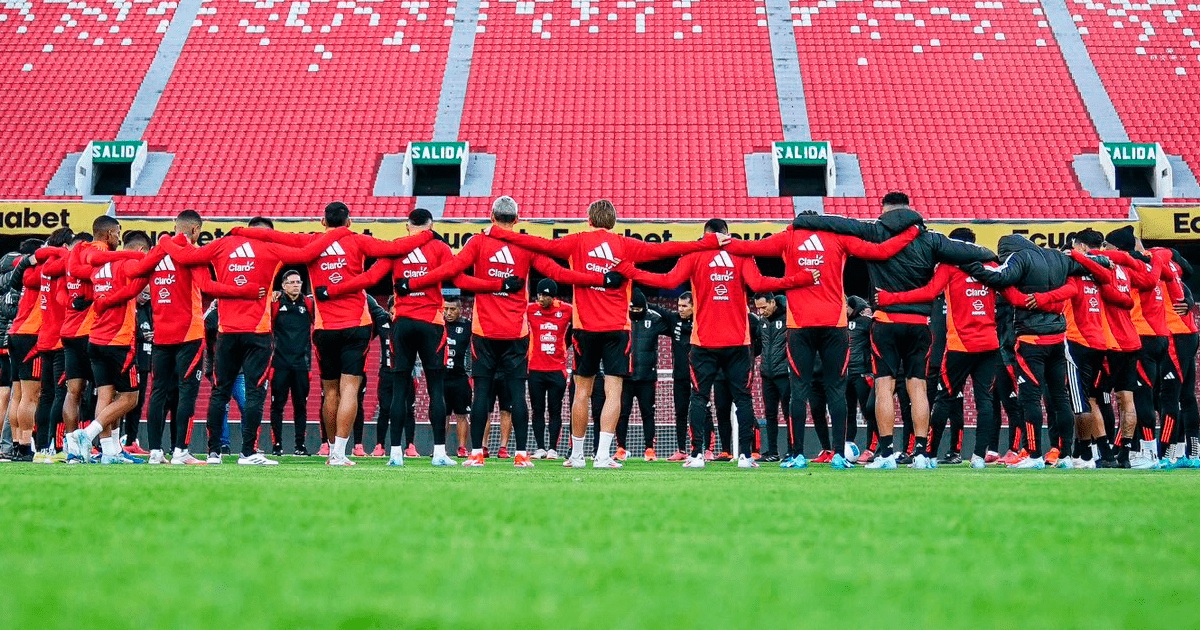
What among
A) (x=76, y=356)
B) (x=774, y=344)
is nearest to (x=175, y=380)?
(x=76, y=356)

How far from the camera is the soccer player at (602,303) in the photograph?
8.85m

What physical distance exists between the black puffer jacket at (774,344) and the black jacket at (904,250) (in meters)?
3.19

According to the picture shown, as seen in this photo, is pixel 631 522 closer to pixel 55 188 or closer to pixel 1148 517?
pixel 1148 517

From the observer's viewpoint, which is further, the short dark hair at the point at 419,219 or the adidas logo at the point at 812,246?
the short dark hair at the point at 419,219

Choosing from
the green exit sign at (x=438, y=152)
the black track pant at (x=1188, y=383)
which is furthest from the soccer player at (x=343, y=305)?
the green exit sign at (x=438, y=152)

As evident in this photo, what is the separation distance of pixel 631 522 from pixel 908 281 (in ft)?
18.4

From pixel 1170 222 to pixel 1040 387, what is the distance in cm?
1289

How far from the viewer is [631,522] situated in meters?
3.69

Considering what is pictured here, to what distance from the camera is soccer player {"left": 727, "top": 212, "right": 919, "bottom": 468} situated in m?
8.56

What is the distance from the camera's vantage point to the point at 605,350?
356 inches

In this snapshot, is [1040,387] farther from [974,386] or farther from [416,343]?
[416,343]

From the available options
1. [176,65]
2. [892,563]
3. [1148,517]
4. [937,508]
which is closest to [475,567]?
[892,563]

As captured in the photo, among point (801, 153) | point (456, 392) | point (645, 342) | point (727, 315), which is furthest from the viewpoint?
point (801, 153)

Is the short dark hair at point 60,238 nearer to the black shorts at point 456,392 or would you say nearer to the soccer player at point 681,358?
the black shorts at point 456,392
